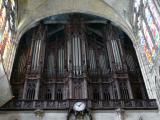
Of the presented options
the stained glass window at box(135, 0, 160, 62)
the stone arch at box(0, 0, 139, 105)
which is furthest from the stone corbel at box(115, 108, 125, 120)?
the stone arch at box(0, 0, 139, 105)

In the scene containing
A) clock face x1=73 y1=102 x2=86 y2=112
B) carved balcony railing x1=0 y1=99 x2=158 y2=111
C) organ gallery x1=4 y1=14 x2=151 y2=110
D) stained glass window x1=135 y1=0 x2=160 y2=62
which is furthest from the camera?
organ gallery x1=4 y1=14 x2=151 y2=110

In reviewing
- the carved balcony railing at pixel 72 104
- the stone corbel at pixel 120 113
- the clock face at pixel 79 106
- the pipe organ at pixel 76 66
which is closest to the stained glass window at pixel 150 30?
the pipe organ at pixel 76 66

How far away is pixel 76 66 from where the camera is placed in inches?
721

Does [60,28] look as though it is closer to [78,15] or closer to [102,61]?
[78,15]

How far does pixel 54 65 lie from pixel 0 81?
20.0 ft

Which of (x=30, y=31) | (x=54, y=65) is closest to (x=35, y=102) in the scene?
(x=54, y=65)

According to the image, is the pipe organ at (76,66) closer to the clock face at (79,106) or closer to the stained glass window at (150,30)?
the clock face at (79,106)

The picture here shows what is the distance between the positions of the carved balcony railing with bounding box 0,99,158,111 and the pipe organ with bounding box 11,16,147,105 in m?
0.68

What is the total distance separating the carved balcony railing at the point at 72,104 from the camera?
47.6 feet

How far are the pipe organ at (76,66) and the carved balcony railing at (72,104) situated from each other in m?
0.68

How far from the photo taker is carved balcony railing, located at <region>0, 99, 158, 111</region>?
47.6ft

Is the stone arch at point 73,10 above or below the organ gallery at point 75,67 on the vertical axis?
above

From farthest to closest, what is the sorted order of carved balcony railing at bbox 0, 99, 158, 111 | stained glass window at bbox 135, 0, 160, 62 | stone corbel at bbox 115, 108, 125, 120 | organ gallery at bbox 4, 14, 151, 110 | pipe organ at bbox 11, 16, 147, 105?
pipe organ at bbox 11, 16, 147, 105 → organ gallery at bbox 4, 14, 151, 110 → stained glass window at bbox 135, 0, 160, 62 → carved balcony railing at bbox 0, 99, 158, 111 → stone corbel at bbox 115, 108, 125, 120

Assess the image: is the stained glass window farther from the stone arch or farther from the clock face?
the clock face
